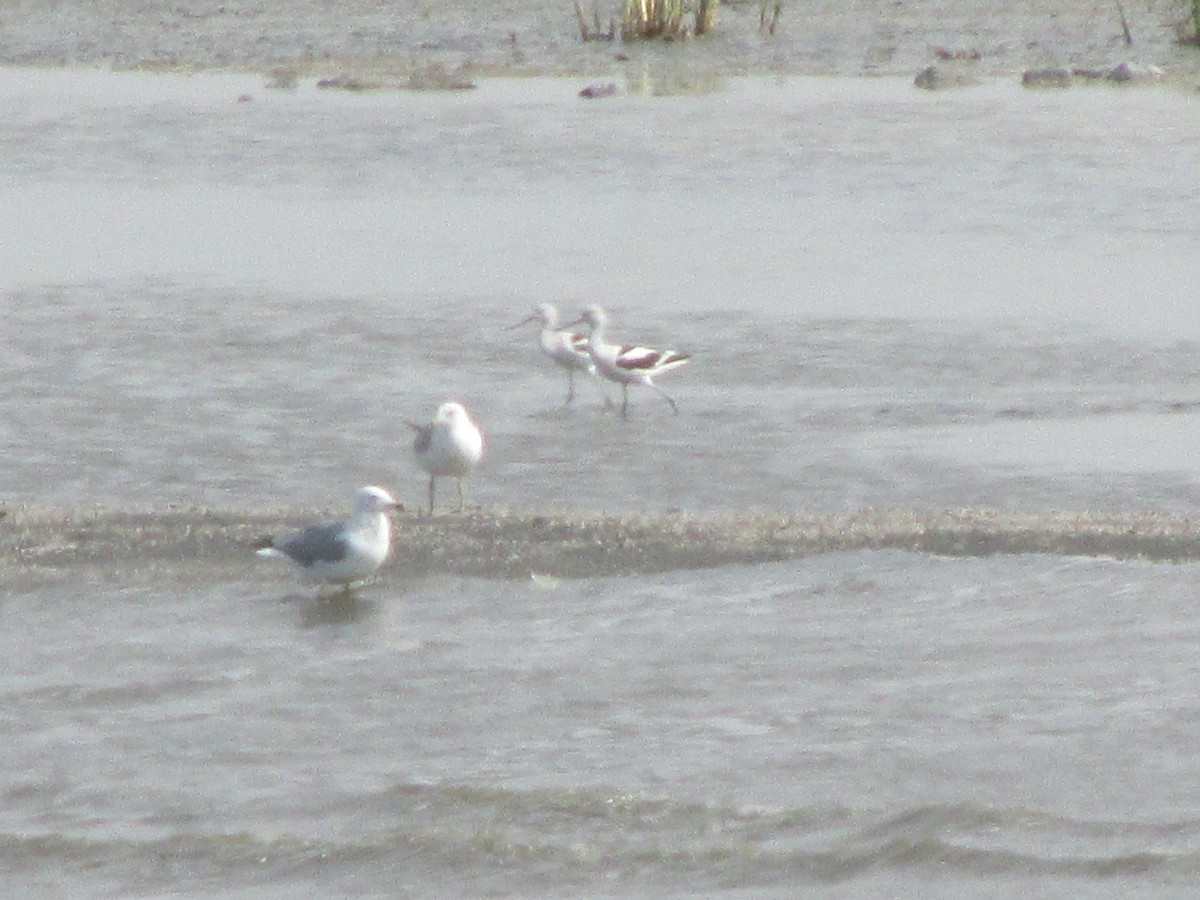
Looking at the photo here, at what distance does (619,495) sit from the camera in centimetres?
1016

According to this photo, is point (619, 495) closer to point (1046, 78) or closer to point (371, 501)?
point (371, 501)

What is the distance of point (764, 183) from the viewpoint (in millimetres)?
18719

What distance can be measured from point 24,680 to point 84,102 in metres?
17.5

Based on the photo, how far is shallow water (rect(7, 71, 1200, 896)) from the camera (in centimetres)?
621

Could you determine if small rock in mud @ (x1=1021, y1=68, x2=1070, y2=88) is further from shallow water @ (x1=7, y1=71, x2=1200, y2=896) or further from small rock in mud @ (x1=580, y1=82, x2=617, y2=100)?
small rock in mud @ (x1=580, y1=82, x2=617, y2=100)

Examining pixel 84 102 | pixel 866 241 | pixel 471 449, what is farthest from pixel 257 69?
pixel 471 449

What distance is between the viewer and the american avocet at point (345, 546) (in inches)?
319

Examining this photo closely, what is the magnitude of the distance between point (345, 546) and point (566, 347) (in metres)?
4.49

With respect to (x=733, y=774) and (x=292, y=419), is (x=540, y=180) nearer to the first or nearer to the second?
(x=292, y=419)

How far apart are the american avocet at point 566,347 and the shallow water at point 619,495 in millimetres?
209

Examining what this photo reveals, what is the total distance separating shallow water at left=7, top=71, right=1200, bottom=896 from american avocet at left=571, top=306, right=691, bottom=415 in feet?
0.56

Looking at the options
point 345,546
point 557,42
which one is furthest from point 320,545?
point 557,42

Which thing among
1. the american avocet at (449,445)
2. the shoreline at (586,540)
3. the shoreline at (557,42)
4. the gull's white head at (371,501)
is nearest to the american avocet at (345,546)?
the gull's white head at (371,501)

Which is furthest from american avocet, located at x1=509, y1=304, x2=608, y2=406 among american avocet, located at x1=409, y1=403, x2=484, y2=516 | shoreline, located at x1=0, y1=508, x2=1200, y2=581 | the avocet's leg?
shoreline, located at x1=0, y1=508, x2=1200, y2=581
